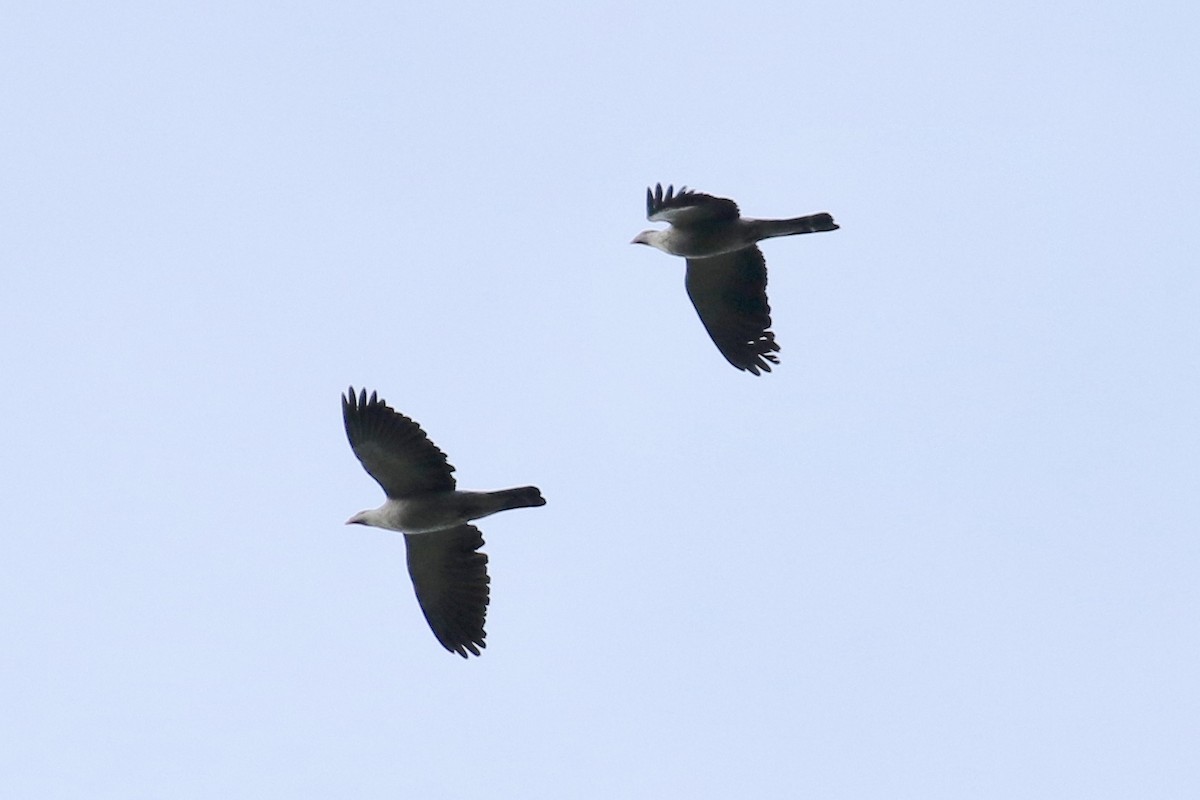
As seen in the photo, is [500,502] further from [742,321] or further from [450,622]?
[742,321]

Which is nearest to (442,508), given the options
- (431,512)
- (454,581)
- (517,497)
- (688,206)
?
(431,512)

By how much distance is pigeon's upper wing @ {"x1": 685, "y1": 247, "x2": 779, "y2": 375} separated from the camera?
2211cm

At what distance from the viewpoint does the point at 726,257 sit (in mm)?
22031

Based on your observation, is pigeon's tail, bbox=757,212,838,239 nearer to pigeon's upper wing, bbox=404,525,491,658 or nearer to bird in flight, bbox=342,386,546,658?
bird in flight, bbox=342,386,546,658

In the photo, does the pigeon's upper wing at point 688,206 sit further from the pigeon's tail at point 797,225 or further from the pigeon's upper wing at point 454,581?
the pigeon's upper wing at point 454,581

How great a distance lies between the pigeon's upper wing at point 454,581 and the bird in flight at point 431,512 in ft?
0.03

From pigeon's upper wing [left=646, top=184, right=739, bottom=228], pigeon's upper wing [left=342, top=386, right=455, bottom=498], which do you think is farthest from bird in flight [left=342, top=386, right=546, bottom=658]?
pigeon's upper wing [left=646, top=184, right=739, bottom=228]

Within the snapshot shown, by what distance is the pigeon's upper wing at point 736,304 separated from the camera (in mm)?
22109

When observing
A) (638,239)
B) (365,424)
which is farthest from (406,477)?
(638,239)

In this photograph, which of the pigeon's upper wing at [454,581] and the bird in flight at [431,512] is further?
the pigeon's upper wing at [454,581]

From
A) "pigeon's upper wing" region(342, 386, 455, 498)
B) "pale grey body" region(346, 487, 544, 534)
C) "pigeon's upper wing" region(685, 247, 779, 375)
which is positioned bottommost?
"pale grey body" region(346, 487, 544, 534)

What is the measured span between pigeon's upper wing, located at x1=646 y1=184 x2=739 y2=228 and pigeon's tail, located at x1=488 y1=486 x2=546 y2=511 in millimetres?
3567

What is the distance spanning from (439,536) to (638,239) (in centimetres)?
430

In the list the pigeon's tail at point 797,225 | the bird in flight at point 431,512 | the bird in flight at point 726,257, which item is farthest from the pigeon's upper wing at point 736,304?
the bird in flight at point 431,512
